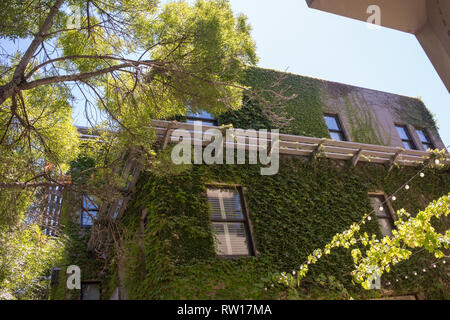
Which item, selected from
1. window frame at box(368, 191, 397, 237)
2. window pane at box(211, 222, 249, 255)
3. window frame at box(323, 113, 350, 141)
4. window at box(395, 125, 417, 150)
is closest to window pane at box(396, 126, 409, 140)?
window at box(395, 125, 417, 150)

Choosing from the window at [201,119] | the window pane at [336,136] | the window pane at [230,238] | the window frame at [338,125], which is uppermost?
the window frame at [338,125]

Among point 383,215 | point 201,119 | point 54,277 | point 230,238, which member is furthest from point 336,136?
point 54,277

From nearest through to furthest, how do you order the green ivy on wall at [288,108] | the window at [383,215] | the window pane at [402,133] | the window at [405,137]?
the window at [383,215], the green ivy on wall at [288,108], the window at [405,137], the window pane at [402,133]

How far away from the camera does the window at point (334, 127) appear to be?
448 inches

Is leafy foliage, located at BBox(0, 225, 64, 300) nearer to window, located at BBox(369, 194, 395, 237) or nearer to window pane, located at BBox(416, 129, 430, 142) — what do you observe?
window, located at BBox(369, 194, 395, 237)

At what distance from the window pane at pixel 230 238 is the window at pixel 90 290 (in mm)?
4517

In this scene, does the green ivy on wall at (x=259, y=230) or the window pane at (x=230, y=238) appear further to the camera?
the window pane at (x=230, y=238)

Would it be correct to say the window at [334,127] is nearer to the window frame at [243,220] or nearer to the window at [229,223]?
the window frame at [243,220]

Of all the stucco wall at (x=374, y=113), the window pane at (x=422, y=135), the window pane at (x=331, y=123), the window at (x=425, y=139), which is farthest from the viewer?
the window pane at (x=422, y=135)

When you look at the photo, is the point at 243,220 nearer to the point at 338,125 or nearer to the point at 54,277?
the point at 54,277

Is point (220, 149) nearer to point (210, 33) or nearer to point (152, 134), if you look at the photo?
point (152, 134)

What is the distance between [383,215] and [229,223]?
4.28 metres

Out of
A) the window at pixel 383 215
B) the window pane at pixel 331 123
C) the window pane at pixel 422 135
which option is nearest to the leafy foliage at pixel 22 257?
the window at pixel 383 215

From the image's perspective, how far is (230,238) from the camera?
6508 mm
